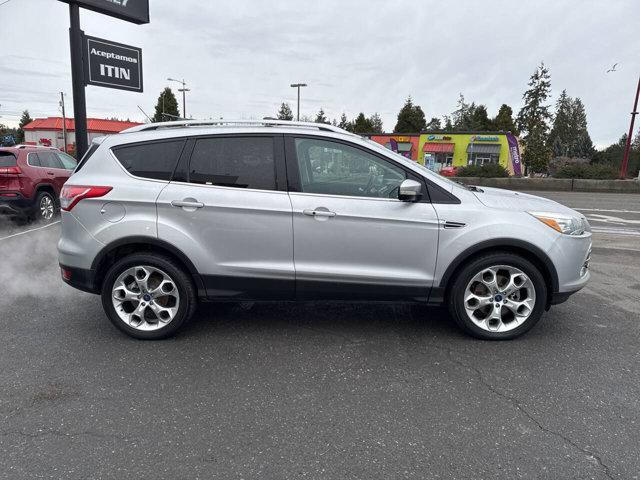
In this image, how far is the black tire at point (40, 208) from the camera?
9.62 meters

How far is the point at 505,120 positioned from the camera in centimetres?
7400

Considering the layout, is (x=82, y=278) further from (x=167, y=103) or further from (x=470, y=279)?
(x=167, y=103)

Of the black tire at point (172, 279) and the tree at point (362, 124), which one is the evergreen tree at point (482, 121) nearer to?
the tree at point (362, 124)

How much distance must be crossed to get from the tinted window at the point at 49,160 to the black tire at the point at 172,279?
7.54 m

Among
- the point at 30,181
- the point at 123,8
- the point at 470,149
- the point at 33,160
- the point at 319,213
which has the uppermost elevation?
the point at 123,8

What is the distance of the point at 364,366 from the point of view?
3.48 metres

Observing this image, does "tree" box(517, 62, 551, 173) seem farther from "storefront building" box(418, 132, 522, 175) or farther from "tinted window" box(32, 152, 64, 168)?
"tinted window" box(32, 152, 64, 168)

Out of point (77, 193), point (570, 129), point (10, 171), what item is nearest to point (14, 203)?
point (10, 171)

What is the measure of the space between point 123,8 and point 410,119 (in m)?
67.1

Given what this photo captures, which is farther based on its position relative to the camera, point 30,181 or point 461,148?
point 461,148

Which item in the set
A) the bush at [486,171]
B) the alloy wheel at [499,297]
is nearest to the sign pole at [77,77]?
the alloy wheel at [499,297]

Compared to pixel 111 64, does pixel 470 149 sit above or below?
above

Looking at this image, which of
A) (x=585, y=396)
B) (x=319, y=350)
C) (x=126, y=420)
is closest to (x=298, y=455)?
(x=126, y=420)

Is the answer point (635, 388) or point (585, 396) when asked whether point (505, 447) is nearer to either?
point (585, 396)
